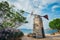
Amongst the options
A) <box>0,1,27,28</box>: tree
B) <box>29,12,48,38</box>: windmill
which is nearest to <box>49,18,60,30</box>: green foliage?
<box>29,12,48,38</box>: windmill

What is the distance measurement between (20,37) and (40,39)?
1.50ft

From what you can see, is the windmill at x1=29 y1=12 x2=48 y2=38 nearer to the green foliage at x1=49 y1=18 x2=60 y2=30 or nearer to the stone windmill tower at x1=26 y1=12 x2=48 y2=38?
the stone windmill tower at x1=26 y1=12 x2=48 y2=38

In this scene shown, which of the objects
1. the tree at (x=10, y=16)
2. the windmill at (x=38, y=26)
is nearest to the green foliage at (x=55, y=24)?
the windmill at (x=38, y=26)

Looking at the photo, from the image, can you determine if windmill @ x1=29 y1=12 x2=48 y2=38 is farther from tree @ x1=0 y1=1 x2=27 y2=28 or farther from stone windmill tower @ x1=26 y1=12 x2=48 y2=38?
tree @ x1=0 y1=1 x2=27 y2=28

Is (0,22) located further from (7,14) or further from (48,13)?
(48,13)

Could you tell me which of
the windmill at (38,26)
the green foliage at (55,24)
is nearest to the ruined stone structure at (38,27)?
the windmill at (38,26)

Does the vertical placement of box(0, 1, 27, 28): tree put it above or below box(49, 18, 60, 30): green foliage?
above

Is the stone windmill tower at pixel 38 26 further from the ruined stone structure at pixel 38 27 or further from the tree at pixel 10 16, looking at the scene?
the tree at pixel 10 16

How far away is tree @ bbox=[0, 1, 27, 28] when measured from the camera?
15.1 feet

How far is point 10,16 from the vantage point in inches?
183

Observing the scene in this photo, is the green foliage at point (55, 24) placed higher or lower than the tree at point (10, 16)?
lower

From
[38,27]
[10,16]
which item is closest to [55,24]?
[38,27]

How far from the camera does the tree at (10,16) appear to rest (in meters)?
4.61

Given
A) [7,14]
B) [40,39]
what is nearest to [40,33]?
[40,39]
